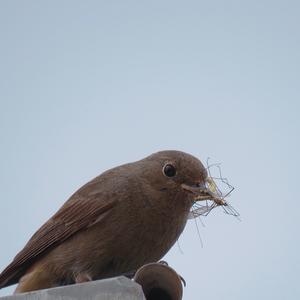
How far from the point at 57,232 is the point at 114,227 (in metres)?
0.65

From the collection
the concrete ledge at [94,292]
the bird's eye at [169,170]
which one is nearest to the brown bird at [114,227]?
the bird's eye at [169,170]

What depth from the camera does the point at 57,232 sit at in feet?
22.5

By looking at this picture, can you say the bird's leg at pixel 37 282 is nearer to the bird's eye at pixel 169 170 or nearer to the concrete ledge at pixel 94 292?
the bird's eye at pixel 169 170

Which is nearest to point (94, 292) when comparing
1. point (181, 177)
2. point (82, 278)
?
point (82, 278)

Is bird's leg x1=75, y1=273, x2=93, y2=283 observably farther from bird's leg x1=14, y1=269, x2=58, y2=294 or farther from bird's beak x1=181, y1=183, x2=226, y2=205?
bird's beak x1=181, y1=183, x2=226, y2=205

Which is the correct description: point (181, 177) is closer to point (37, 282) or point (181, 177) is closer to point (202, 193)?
point (202, 193)

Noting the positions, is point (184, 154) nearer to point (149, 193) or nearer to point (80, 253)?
point (149, 193)

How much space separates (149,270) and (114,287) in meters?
0.66

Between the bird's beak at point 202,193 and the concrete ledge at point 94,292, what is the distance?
7.19ft

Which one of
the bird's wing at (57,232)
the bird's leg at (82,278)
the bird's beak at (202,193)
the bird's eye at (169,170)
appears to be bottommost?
the bird's leg at (82,278)

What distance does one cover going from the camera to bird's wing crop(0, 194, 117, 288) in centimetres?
673

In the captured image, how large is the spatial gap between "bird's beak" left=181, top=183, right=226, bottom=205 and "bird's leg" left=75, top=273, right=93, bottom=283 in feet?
4.04

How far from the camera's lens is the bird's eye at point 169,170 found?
6924 millimetres

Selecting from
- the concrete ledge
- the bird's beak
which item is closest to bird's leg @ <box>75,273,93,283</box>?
the bird's beak
